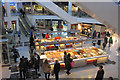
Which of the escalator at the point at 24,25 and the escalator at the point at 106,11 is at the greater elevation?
the escalator at the point at 24,25

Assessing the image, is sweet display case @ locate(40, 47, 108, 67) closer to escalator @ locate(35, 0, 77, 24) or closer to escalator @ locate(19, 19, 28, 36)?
escalator @ locate(35, 0, 77, 24)

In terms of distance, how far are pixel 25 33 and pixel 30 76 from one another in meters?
10.4

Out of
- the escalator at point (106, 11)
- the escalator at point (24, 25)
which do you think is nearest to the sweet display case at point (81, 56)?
the escalator at point (106, 11)

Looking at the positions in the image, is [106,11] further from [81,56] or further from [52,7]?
[81,56]

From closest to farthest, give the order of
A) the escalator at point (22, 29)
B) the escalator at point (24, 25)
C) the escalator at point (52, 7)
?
1. the escalator at point (52, 7)
2. the escalator at point (22, 29)
3. the escalator at point (24, 25)

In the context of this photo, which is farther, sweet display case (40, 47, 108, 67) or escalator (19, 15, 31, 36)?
escalator (19, 15, 31, 36)

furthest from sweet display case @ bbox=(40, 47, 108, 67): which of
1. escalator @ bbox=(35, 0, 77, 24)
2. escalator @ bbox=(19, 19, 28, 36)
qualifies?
escalator @ bbox=(19, 19, 28, 36)

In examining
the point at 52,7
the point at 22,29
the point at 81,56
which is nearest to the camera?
the point at 52,7

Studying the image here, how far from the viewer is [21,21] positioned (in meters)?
19.6

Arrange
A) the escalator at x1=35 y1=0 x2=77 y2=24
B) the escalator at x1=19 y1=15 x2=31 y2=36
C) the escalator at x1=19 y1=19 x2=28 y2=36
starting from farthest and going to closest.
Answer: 1. the escalator at x1=19 y1=15 x2=31 y2=36
2. the escalator at x1=19 y1=19 x2=28 y2=36
3. the escalator at x1=35 y1=0 x2=77 y2=24

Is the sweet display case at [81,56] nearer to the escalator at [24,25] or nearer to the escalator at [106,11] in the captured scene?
the escalator at [106,11]

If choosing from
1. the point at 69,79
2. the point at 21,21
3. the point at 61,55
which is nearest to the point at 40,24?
the point at 21,21

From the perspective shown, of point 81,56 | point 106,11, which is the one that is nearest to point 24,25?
point 81,56

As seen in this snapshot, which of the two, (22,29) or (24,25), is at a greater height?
(24,25)
